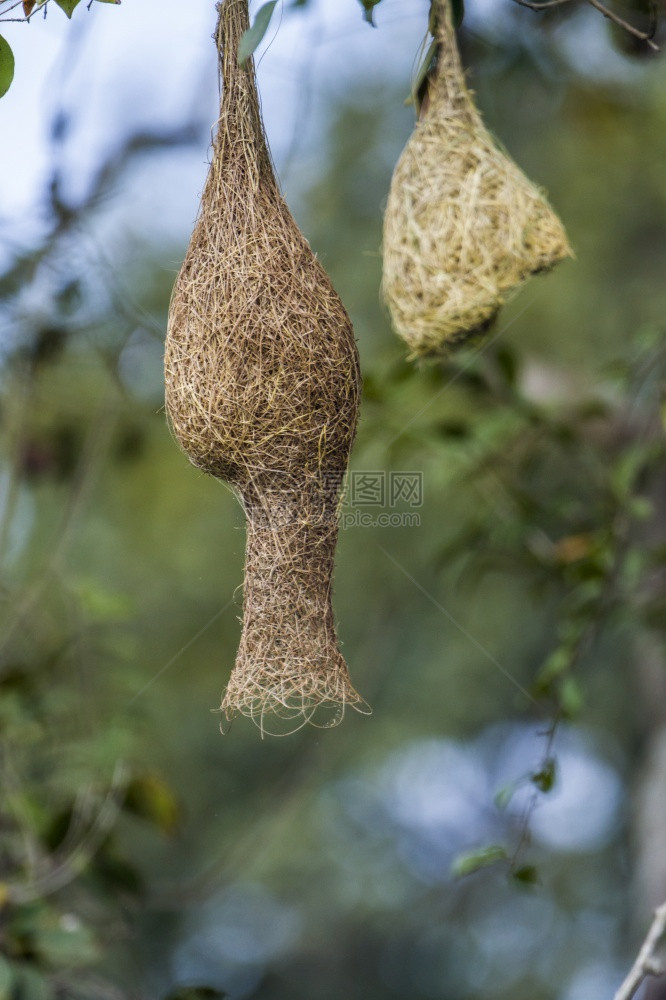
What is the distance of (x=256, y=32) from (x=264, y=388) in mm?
336

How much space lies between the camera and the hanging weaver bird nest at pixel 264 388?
3.34ft

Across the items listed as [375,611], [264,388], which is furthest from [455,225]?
[375,611]

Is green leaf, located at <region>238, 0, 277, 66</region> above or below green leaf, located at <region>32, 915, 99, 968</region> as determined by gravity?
above

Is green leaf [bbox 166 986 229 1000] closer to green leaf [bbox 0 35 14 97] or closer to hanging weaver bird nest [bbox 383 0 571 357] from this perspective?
hanging weaver bird nest [bbox 383 0 571 357]

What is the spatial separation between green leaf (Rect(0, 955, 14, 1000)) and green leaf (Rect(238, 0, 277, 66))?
4.44ft

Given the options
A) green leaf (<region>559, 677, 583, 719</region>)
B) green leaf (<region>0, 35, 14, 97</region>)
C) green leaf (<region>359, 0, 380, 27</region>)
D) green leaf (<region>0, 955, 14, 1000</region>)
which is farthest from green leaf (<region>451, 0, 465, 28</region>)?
green leaf (<region>0, 955, 14, 1000</region>)

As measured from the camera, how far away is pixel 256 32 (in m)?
0.90

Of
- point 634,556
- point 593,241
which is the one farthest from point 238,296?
point 593,241

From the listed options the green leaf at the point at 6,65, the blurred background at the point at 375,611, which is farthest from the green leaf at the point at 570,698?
the green leaf at the point at 6,65

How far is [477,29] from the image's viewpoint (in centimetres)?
195

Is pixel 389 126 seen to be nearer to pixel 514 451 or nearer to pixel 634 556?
pixel 514 451

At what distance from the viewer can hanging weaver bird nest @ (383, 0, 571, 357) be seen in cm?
121

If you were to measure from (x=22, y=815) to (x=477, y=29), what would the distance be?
5.92 ft

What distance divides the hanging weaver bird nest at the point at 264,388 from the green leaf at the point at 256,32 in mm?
107
